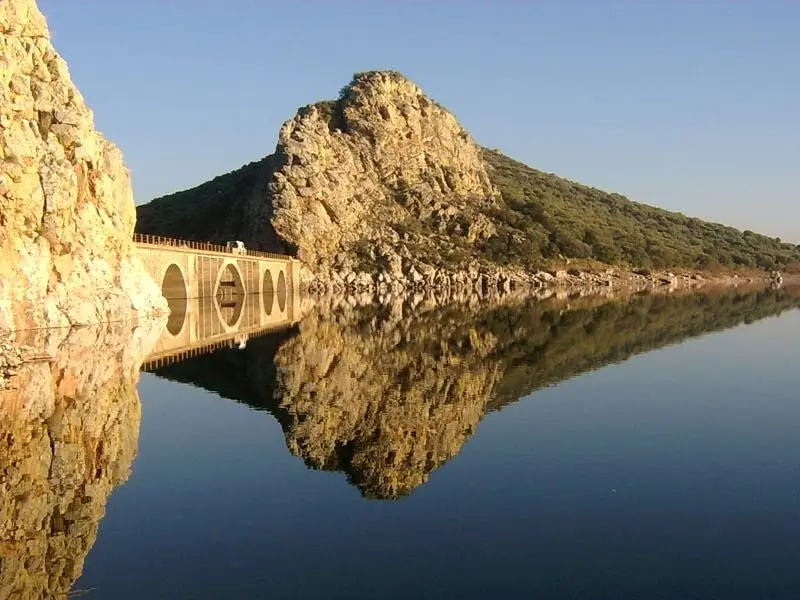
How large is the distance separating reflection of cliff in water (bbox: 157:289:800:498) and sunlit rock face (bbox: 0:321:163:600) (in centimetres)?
448

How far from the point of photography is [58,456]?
20.1 meters

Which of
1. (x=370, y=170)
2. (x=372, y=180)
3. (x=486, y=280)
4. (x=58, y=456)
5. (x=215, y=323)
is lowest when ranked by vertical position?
(x=58, y=456)

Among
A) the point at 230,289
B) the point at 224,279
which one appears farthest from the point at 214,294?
the point at 230,289

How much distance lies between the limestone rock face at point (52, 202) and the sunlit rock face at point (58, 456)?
7673 mm

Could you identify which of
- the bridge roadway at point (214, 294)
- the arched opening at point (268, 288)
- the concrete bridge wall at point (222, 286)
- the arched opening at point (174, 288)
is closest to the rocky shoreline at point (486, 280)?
the bridge roadway at point (214, 294)

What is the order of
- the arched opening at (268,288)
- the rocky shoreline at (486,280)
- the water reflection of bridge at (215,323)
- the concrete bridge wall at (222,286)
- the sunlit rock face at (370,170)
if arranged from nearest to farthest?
the water reflection of bridge at (215,323), the concrete bridge wall at (222,286), the arched opening at (268,288), the rocky shoreline at (486,280), the sunlit rock face at (370,170)

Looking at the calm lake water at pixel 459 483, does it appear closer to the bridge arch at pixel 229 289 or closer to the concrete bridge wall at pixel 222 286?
the concrete bridge wall at pixel 222 286

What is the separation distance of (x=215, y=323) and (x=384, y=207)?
7369cm

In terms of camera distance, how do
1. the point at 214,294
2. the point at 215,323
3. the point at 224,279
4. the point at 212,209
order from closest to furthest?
the point at 215,323 < the point at 214,294 < the point at 224,279 < the point at 212,209

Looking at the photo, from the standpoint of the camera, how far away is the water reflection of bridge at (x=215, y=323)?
141 feet

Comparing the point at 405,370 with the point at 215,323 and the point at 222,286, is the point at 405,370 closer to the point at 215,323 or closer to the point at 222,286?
the point at 215,323

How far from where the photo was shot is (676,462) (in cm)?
1991

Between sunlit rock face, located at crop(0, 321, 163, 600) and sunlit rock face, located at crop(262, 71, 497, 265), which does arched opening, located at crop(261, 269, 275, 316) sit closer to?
sunlit rock face, located at crop(262, 71, 497, 265)

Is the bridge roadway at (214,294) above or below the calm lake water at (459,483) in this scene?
above
